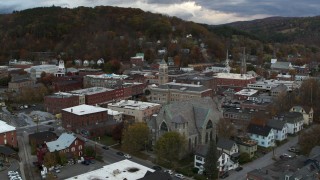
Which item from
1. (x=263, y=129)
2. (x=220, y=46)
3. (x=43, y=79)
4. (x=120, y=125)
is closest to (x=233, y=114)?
(x=263, y=129)

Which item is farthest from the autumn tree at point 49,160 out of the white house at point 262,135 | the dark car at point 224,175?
the white house at point 262,135

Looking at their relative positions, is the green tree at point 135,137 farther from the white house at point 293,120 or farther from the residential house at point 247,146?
the white house at point 293,120

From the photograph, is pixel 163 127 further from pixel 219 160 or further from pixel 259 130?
pixel 259 130

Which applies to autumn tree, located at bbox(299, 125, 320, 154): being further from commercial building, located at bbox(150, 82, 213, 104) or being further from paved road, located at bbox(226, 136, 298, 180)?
commercial building, located at bbox(150, 82, 213, 104)

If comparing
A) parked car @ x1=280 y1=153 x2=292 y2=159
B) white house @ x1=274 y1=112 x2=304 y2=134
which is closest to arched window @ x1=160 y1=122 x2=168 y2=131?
parked car @ x1=280 y1=153 x2=292 y2=159

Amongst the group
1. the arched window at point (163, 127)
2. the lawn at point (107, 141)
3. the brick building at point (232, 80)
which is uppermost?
the brick building at point (232, 80)

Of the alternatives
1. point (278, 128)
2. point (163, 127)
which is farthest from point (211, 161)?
point (278, 128)
